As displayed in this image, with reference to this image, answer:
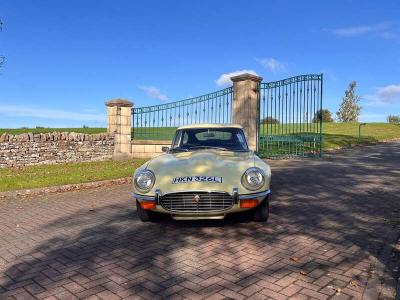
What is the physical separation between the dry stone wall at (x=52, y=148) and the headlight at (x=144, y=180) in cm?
884

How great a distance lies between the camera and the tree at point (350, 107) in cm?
6488

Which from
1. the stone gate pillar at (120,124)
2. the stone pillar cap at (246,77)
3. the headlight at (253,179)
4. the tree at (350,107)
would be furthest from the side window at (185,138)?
the tree at (350,107)

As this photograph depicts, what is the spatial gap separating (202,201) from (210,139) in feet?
6.49

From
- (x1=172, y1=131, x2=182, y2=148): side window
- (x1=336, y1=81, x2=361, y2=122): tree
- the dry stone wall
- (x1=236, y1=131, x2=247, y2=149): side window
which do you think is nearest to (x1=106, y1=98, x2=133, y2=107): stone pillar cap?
the dry stone wall

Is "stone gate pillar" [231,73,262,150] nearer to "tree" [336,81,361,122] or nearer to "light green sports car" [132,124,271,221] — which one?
"light green sports car" [132,124,271,221]

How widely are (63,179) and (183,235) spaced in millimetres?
5741

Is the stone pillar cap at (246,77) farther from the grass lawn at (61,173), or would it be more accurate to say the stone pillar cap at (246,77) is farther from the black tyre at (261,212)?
the black tyre at (261,212)

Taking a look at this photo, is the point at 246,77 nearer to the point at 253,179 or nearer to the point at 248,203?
the point at 253,179

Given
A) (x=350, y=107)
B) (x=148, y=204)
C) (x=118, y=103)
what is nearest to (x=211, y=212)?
(x=148, y=204)

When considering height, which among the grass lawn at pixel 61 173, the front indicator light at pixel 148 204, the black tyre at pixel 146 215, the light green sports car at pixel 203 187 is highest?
the light green sports car at pixel 203 187

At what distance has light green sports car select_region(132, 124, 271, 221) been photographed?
5000mm

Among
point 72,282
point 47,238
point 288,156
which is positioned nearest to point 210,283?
point 72,282

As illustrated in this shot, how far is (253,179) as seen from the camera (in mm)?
5168

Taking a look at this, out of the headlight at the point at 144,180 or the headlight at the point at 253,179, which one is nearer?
the headlight at the point at 253,179
